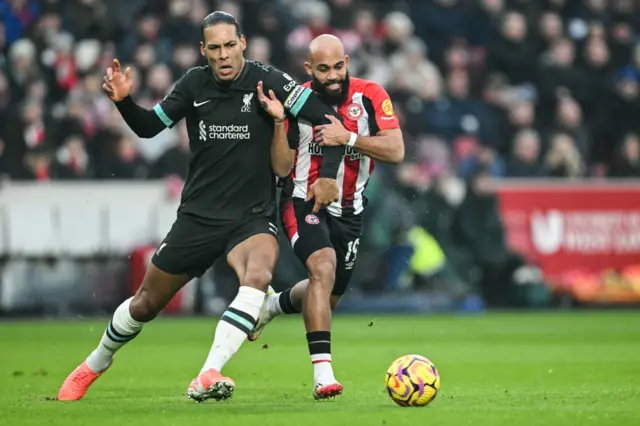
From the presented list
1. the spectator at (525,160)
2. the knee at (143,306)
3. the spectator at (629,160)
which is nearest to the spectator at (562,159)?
the spectator at (525,160)

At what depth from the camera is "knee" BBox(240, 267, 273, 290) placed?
8.32 m

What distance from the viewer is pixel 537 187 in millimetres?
19625

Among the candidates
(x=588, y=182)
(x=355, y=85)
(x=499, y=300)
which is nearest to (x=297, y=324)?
(x=499, y=300)

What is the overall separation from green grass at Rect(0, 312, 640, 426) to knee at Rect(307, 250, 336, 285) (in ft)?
2.60

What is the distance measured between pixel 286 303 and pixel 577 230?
411 inches

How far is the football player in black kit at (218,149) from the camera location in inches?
340

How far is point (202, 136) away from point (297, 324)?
9449mm

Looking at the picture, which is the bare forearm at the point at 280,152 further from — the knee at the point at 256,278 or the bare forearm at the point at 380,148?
the knee at the point at 256,278

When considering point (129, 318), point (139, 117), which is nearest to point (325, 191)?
point (139, 117)

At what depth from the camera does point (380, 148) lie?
9023mm

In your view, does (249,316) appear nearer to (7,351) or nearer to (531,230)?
(7,351)

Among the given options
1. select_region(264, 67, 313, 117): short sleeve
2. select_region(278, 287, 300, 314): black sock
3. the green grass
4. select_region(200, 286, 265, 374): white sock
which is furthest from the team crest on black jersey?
the green grass

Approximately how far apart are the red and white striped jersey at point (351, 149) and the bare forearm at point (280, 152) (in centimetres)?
50

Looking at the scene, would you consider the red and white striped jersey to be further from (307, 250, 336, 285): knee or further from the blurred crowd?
the blurred crowd
